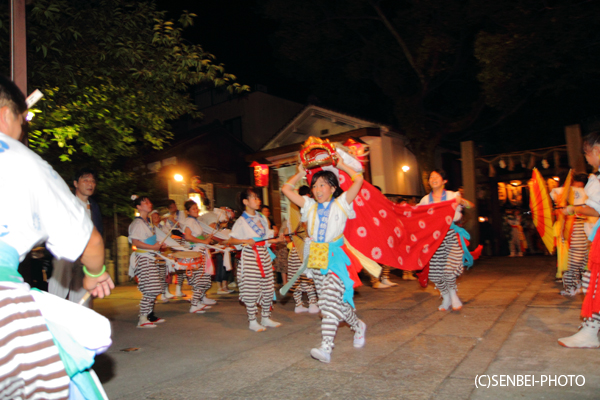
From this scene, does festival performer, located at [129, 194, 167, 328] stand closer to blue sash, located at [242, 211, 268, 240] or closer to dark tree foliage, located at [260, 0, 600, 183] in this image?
blue sash, located at [242, 211, 268, 240]

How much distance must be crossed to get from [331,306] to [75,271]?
271 cm

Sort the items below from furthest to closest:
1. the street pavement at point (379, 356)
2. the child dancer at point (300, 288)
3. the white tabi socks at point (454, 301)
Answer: the child dancer at point (300, 288) → the white tabi socks at point (454, 301) → the street pavement at point (379, 356)

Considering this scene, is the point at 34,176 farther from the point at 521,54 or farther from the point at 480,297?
the point at 521,54

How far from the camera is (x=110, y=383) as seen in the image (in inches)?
144

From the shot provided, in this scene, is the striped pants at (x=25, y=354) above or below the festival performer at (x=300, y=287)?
above

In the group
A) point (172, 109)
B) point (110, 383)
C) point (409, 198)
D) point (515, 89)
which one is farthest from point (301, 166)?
point (515, 89)

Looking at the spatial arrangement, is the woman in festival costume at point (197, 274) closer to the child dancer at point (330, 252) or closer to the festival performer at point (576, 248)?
the child dancer at point (330, 252)

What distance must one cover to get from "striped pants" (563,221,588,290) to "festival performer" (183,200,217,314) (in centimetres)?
582

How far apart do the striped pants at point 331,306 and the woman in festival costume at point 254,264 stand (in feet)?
5.37

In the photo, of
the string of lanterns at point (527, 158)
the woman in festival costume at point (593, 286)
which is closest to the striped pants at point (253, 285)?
the woman in festival costume at point (593, 286)

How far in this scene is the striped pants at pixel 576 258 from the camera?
6215mm

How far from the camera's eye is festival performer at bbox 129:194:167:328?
6117mm

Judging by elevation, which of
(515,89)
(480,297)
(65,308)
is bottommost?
(480,297)

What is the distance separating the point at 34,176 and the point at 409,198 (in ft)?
38.7
